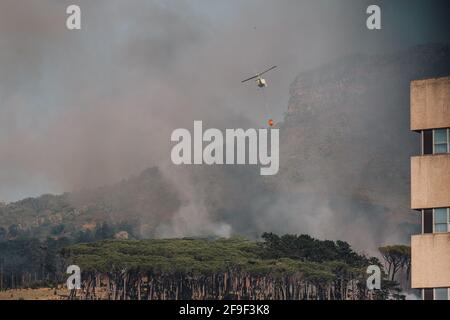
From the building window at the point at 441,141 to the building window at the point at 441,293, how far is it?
36.0ft

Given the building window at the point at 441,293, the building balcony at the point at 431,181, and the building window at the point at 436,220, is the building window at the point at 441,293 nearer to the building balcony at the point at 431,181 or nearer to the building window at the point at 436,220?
the building window at the point at 436,220

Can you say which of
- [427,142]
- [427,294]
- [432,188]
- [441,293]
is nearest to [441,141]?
[427,142]

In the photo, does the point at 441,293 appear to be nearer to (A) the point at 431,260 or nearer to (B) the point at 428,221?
(A) the point at 431,260

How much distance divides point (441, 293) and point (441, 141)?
12169mm

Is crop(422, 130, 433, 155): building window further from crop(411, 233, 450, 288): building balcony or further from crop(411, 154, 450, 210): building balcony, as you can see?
crop(411, 233, 450, 288): building balcony

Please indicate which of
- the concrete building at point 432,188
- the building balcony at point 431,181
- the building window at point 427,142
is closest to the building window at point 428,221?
the concrete building at point 432,188

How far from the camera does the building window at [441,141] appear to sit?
87000 mm

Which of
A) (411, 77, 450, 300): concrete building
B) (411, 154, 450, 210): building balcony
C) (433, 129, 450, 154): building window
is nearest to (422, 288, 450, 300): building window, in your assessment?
(411, 77, 450, 300): concrete building

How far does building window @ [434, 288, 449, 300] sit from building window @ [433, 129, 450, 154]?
36.0 feet

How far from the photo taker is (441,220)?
86000mm
